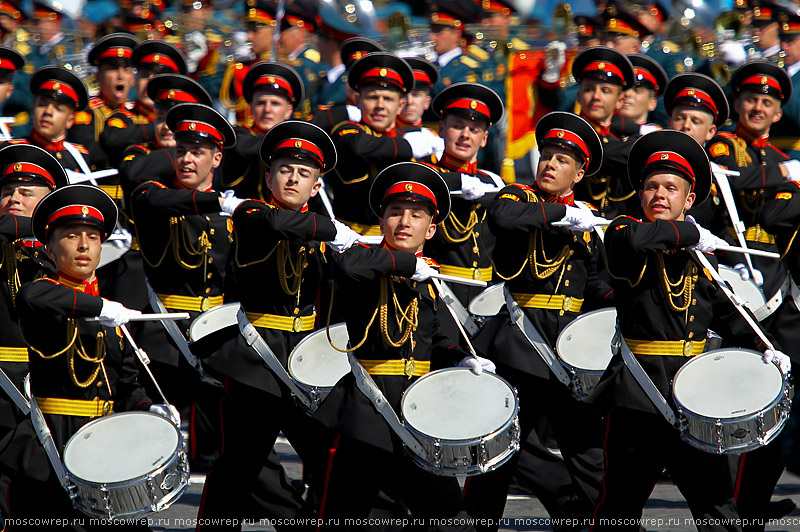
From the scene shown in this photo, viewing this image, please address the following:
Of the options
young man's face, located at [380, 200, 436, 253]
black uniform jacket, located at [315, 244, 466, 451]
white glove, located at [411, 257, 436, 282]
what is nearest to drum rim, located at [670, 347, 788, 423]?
black uniform jacket, located at [315, 244, 466, 451]

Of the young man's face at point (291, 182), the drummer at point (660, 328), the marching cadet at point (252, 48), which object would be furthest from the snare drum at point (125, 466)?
the marching cadet at point (252, 48)

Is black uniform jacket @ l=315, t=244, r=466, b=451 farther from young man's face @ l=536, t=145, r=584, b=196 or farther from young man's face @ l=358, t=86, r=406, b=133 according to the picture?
young man's face @ l=358, t=86, r=406, b=133

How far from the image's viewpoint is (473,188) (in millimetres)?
7574

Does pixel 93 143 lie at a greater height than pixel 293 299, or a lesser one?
lesser

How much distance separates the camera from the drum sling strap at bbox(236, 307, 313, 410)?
253 inches

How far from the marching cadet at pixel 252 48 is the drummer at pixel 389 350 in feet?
22.7

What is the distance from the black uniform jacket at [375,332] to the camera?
5582 mm

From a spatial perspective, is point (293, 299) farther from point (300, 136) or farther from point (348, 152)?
point (348, 152)

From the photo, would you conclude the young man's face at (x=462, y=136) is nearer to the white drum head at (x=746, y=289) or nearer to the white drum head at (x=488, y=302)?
the white drum head at (x=488, y=302)

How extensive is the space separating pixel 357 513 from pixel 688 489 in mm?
1437

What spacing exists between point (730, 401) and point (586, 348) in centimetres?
115

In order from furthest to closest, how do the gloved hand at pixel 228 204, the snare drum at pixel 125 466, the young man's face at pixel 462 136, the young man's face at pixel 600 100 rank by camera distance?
the young man's face at pixel 600 100 → the young man's face at pixel 462 136 → the gloved hand at pixel 228 204 → the snare drum at pixel 125 466

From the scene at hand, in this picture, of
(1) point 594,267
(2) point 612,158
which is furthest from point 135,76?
(1) point 594,267

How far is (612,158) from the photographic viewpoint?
8.31 meters
